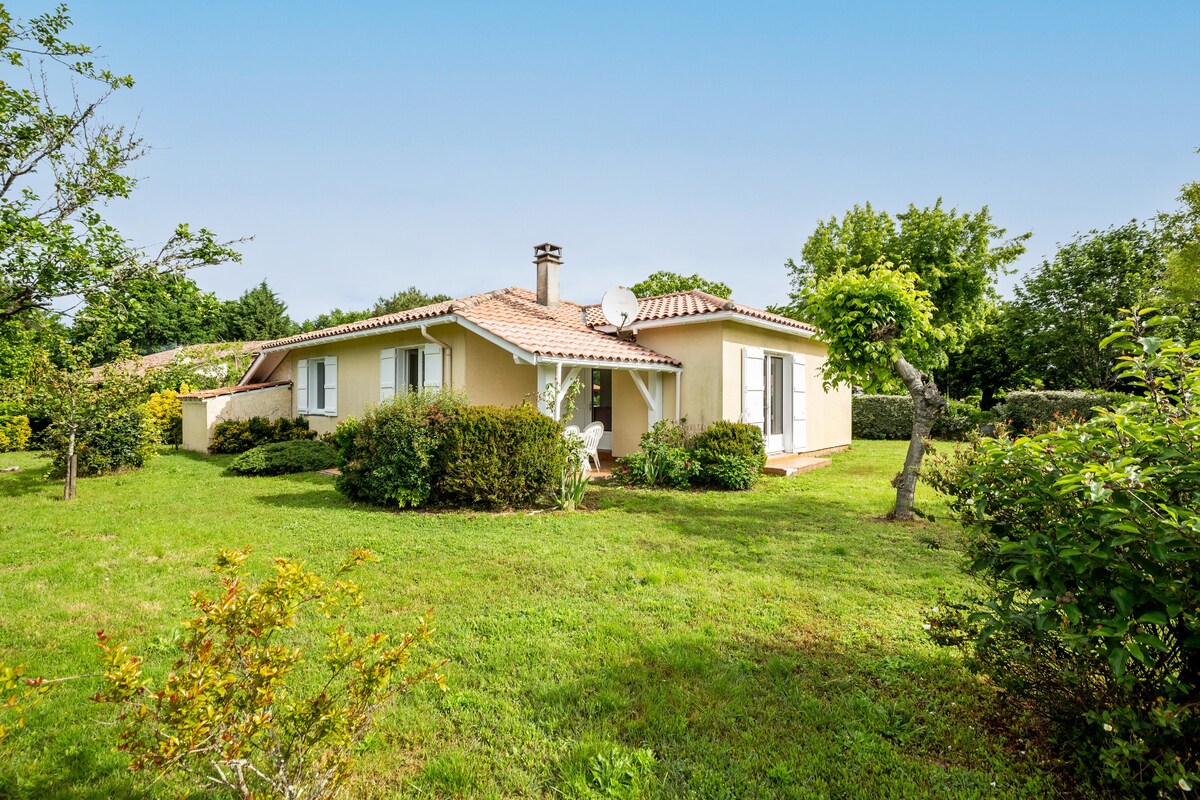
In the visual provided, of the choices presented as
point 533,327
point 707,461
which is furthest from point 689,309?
point 707,461

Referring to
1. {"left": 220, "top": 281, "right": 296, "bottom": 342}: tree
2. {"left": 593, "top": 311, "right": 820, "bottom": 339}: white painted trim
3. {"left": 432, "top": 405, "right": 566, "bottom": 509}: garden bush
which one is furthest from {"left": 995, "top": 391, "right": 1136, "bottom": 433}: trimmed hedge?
{"left": 220, "top": 281, "right": 296, "bottom": 342}: tree

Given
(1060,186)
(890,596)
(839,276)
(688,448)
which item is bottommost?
(890,596)

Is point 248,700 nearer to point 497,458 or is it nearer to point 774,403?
point 497,458

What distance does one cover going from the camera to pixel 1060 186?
12.0 metres

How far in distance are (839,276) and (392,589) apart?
7.46 meters

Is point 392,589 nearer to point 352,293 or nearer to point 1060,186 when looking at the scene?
point 1060,186

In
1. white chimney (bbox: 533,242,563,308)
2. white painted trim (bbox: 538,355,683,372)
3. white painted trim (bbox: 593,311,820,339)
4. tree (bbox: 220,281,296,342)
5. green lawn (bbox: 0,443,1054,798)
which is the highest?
tree (bbox: 220,281,296,342)

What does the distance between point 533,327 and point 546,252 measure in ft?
11.3

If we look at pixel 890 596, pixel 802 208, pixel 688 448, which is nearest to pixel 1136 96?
pixel 802 208

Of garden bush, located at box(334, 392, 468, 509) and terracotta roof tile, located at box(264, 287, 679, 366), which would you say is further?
terracotta roof tile, located at box(264, 287, 679, 366)

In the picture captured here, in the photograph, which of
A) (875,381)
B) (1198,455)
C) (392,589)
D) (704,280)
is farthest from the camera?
(704,280)

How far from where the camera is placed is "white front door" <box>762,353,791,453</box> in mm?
13211

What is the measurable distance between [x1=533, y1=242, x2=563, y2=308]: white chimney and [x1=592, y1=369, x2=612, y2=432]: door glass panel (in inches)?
86.6

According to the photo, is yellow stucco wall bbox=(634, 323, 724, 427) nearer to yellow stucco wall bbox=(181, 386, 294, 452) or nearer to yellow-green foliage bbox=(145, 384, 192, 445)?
yellow stucco wall bbox=(181, 386, 294, 452)
